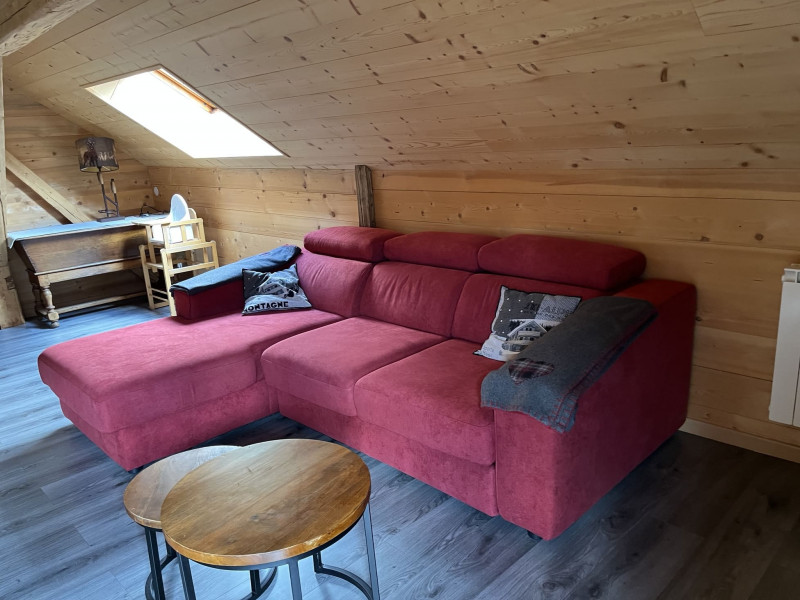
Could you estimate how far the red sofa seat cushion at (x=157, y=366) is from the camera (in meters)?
2.49

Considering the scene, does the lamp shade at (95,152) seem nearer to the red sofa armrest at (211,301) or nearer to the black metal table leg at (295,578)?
the red sofa armrest at (211,301)

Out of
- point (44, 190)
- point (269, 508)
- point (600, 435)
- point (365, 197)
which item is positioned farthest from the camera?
point (44, 190)

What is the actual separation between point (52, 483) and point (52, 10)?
2.11 m

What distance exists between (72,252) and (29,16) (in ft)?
7.84

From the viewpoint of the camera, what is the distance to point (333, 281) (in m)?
3.40

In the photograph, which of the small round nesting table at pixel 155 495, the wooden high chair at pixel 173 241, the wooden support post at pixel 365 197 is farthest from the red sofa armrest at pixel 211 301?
the small round nesting table at pixel 155 495

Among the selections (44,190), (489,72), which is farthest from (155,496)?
(44,190)

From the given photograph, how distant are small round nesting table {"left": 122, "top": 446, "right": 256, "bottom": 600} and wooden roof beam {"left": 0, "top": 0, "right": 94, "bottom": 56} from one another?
2.12 meters

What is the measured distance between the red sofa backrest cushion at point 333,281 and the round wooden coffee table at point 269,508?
4.88ft

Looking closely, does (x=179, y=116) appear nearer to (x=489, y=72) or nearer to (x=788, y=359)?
(x=489, y=72)

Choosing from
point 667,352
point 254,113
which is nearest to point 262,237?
point 254,113

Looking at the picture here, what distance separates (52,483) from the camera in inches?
102

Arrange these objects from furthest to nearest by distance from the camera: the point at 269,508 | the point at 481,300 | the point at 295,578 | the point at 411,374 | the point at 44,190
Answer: the point at 44,190 → the point at 481,300 → the point at 411,374 → the point at 269,508 → the point at 295,578

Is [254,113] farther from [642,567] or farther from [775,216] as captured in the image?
[642,567]
